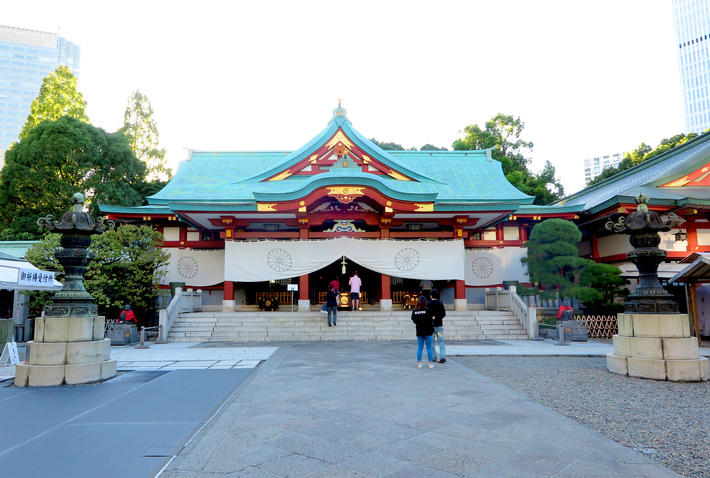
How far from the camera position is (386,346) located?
12.2 metres

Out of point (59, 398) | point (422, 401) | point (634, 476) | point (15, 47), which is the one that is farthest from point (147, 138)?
point (15, 47)

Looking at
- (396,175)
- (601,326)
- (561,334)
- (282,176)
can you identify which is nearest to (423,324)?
(561,334)

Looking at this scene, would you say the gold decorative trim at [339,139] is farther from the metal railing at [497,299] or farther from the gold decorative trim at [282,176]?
the metal railing at [497,299]

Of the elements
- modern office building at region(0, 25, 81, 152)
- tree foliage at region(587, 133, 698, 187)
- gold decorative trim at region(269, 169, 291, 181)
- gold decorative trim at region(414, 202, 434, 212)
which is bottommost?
gold decorative trim at region(414, 202, 434, 212)

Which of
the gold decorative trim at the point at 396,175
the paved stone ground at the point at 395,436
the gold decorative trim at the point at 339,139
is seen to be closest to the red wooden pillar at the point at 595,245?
the gold decorative trim at the point at 396,175

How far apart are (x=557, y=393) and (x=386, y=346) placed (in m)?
6.25

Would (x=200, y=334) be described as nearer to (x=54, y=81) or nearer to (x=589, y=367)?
(x=589, y=367)

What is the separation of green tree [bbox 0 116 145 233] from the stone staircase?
14.1m

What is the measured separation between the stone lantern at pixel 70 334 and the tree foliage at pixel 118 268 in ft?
22.3

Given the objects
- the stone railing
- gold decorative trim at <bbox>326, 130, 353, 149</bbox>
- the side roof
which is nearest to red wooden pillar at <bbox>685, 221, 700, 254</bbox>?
the side roof

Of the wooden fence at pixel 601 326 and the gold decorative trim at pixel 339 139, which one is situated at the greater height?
the gold decorative trim at pixel 339 139

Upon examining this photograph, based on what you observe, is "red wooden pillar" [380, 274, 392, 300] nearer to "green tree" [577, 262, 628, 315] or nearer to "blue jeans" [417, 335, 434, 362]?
"green tree" [577, 262, 628, 315]

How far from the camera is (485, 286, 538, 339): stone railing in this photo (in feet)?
47.0

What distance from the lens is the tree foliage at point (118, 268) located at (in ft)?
46.5
